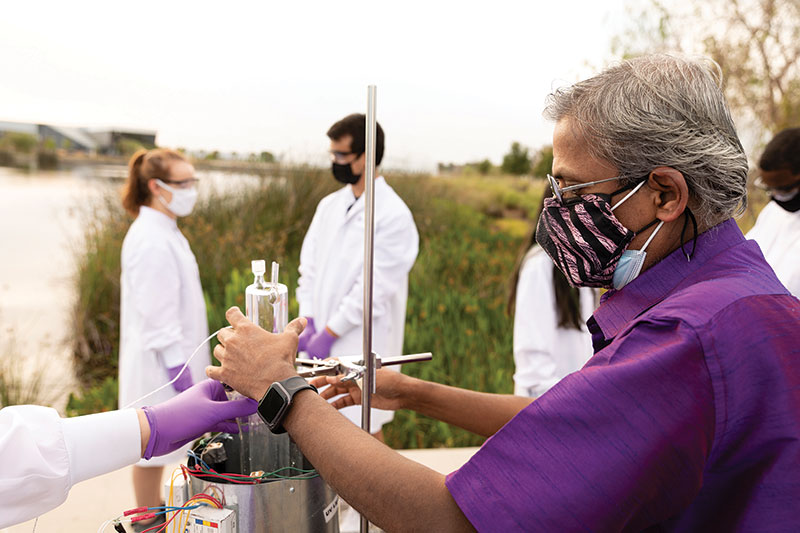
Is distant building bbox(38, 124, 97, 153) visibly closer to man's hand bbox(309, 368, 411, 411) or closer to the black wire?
man's hand bbox(309, 368, 411, 411)

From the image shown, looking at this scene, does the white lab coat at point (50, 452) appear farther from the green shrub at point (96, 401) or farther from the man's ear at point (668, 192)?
the green shrub at point (96, 401)

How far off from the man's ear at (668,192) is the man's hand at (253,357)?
28.9 inches

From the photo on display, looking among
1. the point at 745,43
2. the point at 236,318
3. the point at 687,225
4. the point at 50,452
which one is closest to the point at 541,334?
the point at 687,225

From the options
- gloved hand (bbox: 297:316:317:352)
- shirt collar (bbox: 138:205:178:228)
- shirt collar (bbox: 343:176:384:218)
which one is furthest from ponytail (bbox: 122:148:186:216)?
gloved hand (bbox: 297:316:317:352)

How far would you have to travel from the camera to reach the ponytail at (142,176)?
3.31 metres

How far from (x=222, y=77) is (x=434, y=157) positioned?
2137 millimetres

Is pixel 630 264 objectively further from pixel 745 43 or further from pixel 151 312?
pixel 745 43

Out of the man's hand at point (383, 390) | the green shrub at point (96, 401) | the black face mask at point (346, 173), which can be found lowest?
the green shrub at point (96, 401)

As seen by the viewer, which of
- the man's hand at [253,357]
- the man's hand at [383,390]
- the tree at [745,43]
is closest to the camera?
the man's hand at [253,357]

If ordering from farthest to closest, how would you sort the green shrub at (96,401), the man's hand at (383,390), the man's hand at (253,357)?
the green shrub at (96,401) < the man's hand at (383,390) < the man's hand at (253,357)

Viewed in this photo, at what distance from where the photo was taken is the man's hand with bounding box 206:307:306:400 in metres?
1.18

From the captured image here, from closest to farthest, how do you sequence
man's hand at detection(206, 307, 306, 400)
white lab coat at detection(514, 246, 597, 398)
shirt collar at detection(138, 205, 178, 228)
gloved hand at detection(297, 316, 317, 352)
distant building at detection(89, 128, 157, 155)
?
man's hand at detection(206, 307, 306, 400) → white lab coat at detection(514, 246, 597, 398) → shirt collar at detection(138, 205, 178, 228) → gloved hand at detection(297, 316, 317, 352) → distant building at detection(89, 128, 157, 155)

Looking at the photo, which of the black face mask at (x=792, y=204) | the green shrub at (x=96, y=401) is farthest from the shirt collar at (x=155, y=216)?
the black face mask at (x=792, y=204)

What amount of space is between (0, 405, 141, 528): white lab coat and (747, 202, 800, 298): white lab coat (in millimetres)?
2395
